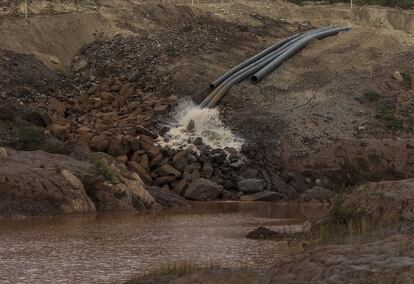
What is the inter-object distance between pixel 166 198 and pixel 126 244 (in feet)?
36.7

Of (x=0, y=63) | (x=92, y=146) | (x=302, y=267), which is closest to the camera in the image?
(x=302, y=267)

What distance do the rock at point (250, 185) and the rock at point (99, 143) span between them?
5.61 meters

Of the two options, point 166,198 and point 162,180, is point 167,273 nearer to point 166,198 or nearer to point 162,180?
point 166,198

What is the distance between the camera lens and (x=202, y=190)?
31594 mm

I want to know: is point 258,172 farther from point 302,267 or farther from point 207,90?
point 302,267

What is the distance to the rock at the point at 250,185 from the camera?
3319cm

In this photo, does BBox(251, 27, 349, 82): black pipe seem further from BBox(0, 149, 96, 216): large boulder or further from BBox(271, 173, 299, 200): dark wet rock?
BBox(0, 149, 96, 216): large boulder

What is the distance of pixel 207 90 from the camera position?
4122 centimetres

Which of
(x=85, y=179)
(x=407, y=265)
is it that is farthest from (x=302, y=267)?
(x=85, y=179)

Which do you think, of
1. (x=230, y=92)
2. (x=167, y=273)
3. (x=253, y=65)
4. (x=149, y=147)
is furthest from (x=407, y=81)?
(x=167, y=273)

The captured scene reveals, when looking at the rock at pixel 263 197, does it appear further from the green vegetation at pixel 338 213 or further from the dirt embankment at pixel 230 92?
the green vegetation at pixel 338 213

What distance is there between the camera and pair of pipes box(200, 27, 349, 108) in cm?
4059

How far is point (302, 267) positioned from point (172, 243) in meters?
9.39

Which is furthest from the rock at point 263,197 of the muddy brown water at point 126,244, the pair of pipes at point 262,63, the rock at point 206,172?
the pair of pipes at point 262,63
